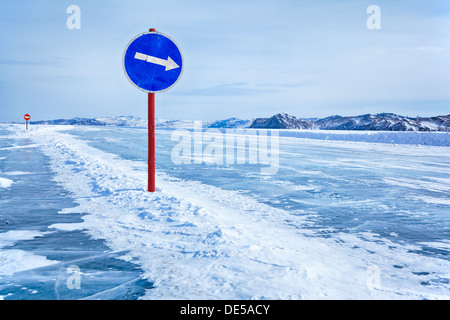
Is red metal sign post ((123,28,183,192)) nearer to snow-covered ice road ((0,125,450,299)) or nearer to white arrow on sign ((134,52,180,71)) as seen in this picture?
white arrow on sign ((134,52,180,71))

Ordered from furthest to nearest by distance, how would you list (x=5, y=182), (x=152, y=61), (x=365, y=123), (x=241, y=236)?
(x=365, y=123)
(x=5, y=182)
(x=152, y=61)
(x=241, y=236)

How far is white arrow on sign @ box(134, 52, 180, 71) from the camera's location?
18.1ft

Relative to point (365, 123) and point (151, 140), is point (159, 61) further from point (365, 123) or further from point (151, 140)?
point (365, 123)

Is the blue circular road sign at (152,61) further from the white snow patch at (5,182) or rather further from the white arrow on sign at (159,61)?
the white snow patch at (5,182)

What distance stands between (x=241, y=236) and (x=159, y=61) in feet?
10.3

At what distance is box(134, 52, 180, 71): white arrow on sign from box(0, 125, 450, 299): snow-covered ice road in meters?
2.12

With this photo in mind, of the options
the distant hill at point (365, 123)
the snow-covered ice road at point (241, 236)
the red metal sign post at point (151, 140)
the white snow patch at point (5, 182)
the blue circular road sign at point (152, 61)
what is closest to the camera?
the snow-covered ice road at point (241, 236)

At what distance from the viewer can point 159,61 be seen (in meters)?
5.62

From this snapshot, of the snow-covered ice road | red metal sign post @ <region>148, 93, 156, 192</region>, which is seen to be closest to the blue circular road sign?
red metal sign post @ <region>148, 93, 156, 192</region>

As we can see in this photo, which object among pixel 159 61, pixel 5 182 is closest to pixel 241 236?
pixel 159 61

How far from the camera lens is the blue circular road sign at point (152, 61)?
5.52 metres

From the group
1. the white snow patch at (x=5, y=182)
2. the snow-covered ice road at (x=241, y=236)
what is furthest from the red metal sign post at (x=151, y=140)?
the white snow patch at (x=5, y=182)
